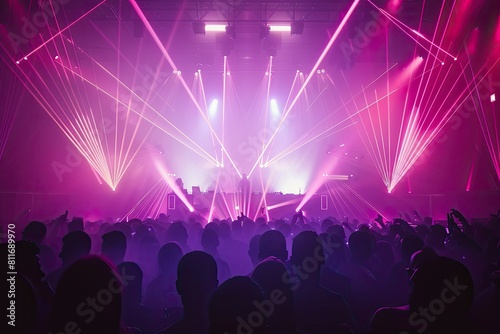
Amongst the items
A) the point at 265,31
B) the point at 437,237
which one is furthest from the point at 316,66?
the point at 437,237

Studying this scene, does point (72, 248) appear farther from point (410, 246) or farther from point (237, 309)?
point (410, 246)

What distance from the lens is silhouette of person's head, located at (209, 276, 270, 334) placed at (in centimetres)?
187

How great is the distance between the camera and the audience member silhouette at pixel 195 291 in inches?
107

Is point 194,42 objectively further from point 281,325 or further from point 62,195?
point 281,325

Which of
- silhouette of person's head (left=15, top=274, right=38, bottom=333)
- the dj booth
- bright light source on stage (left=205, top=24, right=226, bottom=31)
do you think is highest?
bright light source on stage (left=205, top=24, right=226, bottom=31)

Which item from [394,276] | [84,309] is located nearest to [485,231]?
[394,276]

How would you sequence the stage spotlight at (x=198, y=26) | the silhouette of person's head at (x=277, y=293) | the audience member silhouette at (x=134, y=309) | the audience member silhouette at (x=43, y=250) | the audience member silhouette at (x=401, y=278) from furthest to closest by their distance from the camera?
the stage spotlight at (x=198, y=26) < the audience member silhouette at (x=43, y=250) < the audience member silhouette at (x=401, y=278) < the audience member silhouette at (x=134, y=309) < the silhouette of person's head at (x=277, y=293)

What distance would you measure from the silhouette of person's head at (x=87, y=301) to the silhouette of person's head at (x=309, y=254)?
1.73 m

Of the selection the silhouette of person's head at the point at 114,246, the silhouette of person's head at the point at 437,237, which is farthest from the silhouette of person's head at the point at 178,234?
the silhouette of person's head at the point at 437,237

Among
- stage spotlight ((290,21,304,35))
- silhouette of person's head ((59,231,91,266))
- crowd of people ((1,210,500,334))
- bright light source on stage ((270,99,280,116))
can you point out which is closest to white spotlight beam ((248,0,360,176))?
bright light source on stage ((270,99,280,116))

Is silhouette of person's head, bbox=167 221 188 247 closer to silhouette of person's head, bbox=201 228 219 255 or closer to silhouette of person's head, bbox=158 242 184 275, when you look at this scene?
silhouette of person's head, bbox=201 228 219 255

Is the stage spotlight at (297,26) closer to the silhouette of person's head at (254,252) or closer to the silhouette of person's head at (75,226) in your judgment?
the silhouette of person's head at (75,226)

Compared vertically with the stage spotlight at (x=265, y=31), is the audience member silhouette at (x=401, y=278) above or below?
below

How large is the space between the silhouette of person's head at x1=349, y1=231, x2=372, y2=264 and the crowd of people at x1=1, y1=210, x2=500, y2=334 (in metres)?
0.01
